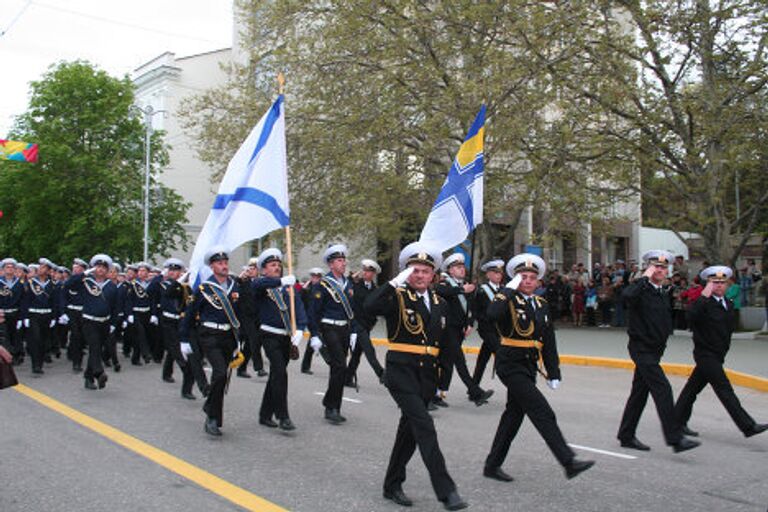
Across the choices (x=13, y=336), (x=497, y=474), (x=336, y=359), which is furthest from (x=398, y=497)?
(x=13, y=336)

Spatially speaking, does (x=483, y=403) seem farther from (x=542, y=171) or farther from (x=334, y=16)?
(x=334, y=16)

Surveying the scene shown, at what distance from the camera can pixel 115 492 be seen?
561cm

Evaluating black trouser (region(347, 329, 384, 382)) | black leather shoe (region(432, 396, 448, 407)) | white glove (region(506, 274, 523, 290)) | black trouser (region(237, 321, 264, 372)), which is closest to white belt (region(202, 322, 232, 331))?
black trouser (region(347, 329, 384, 382))

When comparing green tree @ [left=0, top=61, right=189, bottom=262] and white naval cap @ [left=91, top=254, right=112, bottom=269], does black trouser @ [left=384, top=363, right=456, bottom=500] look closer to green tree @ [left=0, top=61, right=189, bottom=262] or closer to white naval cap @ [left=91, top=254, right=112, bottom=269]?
white naval cap @ [left=91, top=254, right=112, bottom=269]

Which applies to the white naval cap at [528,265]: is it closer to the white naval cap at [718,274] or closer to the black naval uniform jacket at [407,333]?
the black naval uniform jacket at [407,333]

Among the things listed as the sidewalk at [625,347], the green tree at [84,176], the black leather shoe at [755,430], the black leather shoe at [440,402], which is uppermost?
the green tree at [84,176]

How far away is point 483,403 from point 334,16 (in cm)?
1519

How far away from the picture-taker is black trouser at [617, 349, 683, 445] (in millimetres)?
6782

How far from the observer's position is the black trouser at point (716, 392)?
282 inches

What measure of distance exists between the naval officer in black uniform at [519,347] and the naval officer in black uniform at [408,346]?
0.63 m

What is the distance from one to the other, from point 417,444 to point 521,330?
126 cm

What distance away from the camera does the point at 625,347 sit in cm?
1622

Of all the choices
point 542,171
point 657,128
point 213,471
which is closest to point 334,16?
point 542,171

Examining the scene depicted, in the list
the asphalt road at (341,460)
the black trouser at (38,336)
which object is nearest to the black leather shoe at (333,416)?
the asphalt road at (341,460)
